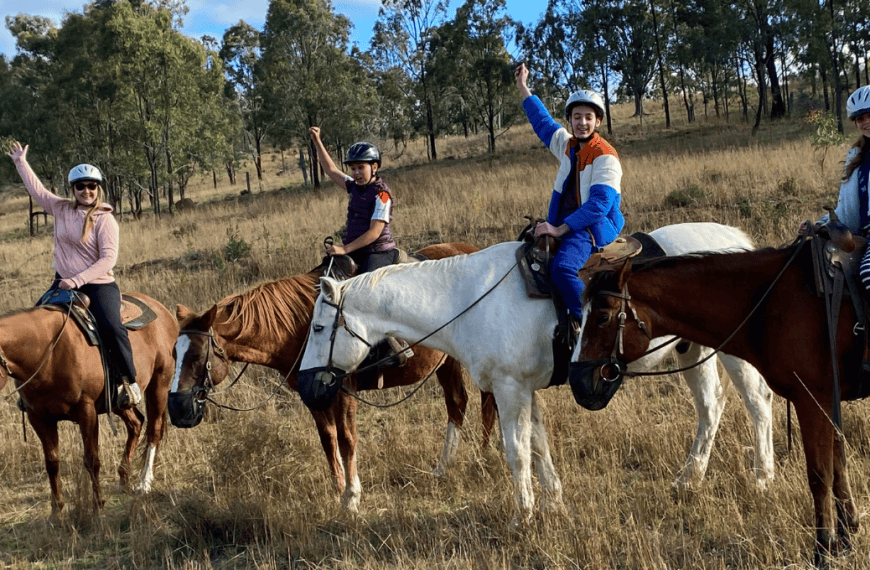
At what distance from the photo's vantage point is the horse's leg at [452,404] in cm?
552

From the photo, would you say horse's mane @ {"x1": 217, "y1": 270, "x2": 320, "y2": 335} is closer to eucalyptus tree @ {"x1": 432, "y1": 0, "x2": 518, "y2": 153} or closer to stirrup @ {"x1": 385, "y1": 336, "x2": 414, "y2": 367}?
stirrup @ {"x1": 385, "y1": 336, "x2": 414, "y2": 367}

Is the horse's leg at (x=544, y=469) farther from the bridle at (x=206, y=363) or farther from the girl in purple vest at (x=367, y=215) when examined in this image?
the bridle at (x=206, y=363)

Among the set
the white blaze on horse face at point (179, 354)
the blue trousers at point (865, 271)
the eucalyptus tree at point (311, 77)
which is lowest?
the white blaze on horse face at point (179, 354)

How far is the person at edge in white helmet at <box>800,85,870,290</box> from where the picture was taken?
3648 mm

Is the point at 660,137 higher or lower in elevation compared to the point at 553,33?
lower

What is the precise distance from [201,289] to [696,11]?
36.0 metres

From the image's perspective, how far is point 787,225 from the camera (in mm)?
9945

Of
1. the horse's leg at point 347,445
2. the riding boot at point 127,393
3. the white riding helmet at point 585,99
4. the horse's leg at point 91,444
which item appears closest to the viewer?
the white riding helmet at point 585,99

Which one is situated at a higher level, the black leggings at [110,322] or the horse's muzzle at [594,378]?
the black leggings at [110,322]

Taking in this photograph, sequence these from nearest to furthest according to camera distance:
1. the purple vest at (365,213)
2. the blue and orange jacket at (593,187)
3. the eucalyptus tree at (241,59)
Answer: the blue and orange jacket at (593,187)
the purple vest at (365,213)
the eucalyptus tree at (241,59)

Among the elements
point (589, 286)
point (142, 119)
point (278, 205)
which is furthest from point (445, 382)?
point (142, 119)

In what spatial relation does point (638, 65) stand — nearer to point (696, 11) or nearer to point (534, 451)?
point (696, 11)

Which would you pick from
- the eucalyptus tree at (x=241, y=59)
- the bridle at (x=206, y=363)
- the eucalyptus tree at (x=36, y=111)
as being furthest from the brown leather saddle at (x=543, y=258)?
the eucalyptus tree at (x=241, y=59)

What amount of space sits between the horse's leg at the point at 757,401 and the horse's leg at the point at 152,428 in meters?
4.68
